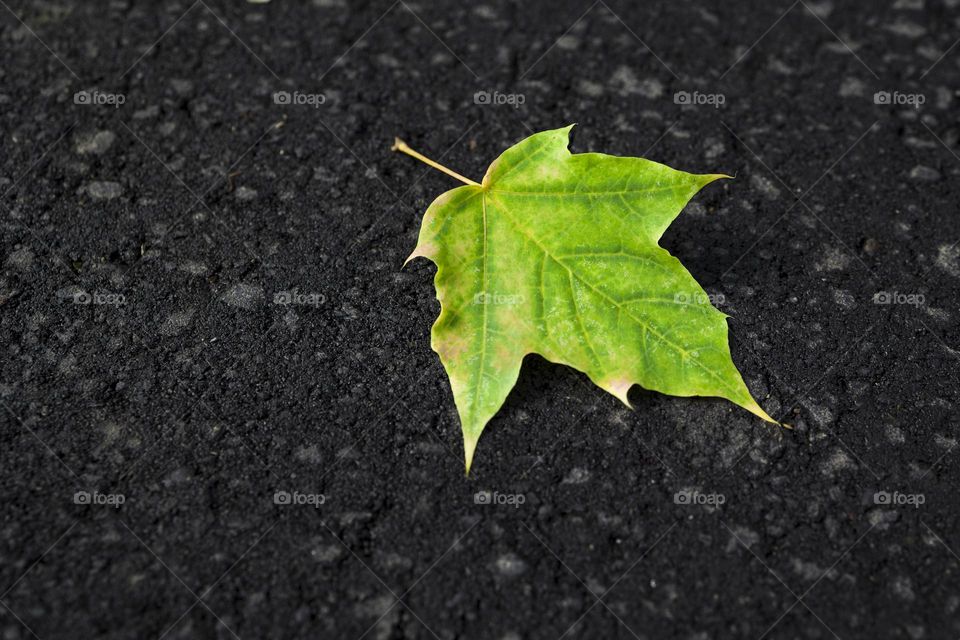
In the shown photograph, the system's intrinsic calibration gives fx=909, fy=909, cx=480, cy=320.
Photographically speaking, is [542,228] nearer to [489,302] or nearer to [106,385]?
[489,302]

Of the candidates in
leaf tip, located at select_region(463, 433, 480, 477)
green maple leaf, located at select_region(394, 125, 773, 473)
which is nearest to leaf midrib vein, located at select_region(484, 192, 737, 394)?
green maple leaf, located at select_region(394, 125, 773, 473)

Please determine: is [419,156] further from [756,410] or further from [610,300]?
[756,410]

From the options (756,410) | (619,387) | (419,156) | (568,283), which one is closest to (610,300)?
(568,283)

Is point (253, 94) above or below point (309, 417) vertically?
above

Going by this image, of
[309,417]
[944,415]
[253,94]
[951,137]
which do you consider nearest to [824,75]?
[951,137]

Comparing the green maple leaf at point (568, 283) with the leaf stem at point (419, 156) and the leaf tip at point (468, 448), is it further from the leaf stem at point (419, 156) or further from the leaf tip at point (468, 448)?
the leaf stem at point (419, 156)

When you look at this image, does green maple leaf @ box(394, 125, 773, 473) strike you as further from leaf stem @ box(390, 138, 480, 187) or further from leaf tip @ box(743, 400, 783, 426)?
leaf stem @ box(390, 138, 480, 187)

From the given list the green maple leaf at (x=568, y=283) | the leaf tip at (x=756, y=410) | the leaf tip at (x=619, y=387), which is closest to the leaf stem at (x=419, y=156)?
the green maple leaf at (x=568, y=283)
